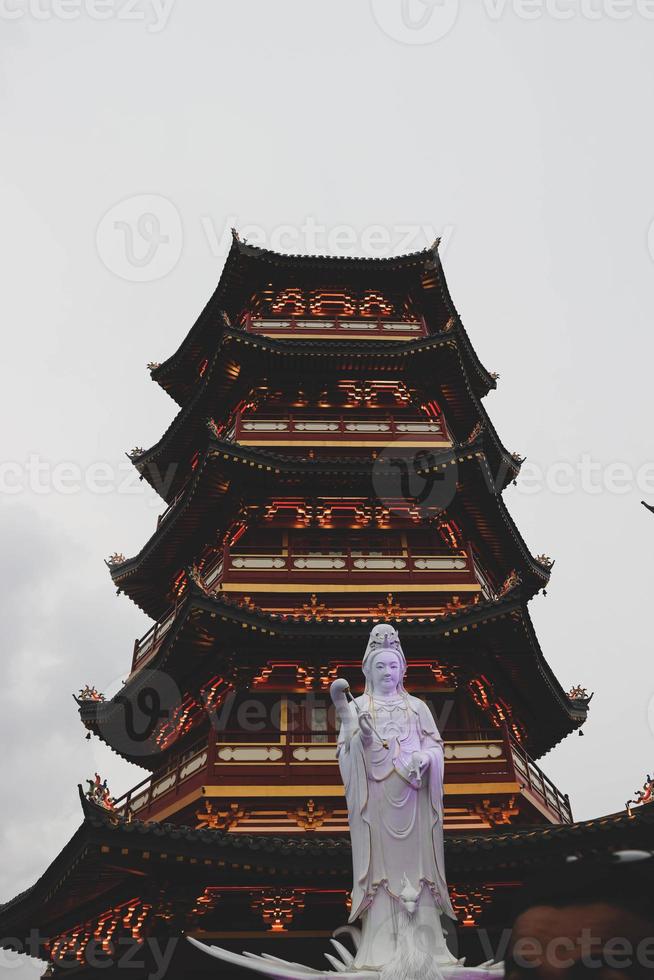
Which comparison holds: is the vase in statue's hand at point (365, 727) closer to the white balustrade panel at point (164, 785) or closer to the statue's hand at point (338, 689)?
the statue's hand at point (338, 689)

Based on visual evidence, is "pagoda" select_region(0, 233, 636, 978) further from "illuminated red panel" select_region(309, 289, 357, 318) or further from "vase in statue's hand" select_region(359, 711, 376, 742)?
"vase in statue's hand" select_region(359, 711, 376, 742)

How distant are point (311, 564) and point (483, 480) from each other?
4.15 metres

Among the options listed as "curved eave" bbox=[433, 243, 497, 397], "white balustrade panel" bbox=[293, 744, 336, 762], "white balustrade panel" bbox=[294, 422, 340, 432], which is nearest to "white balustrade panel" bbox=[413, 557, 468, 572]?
"white balustrade panel" bbox=[294, 422, 340, 432]

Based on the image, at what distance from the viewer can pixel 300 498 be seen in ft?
58.9

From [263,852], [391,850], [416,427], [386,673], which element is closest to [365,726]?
[386,673]

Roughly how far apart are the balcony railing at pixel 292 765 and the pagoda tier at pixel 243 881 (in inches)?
48.7

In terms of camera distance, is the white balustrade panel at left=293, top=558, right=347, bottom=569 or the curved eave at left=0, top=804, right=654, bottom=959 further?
the white balustrade panel at left=293, top=558, right=347, bottom=569

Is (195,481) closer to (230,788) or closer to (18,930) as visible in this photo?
(230,788)

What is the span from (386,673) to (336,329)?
44.1 ft

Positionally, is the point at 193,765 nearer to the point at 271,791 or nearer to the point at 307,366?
the point at 271,791

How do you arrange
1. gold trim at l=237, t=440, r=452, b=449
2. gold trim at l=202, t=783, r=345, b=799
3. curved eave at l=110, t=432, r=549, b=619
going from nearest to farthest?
gold trim at l=202, t=783, r=345, b=799
curved eave at l=110, t=432, r=549, b=619
gold trim at l=237, t=440, r=452, b=449

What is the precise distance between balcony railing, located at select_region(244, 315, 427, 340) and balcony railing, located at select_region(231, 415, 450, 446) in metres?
2.46

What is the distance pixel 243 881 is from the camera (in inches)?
449

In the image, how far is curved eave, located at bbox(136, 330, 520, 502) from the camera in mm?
19422
